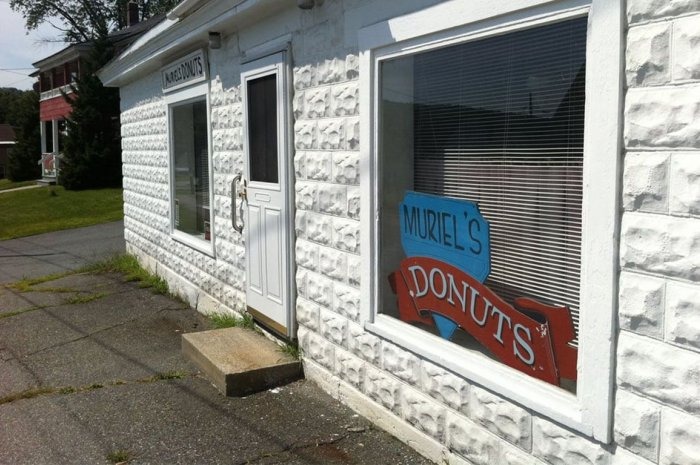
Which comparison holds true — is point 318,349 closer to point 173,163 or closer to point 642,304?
point 642,304

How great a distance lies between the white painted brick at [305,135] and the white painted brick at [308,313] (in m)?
1.16

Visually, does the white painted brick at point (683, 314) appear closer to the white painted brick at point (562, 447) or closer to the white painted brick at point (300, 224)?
the white painted brick at point (562, 447)

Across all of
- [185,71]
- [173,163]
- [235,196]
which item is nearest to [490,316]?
[235,196]

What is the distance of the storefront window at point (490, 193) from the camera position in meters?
3.07

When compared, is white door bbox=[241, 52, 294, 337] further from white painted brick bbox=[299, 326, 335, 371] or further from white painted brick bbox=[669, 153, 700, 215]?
white painted brick bbox=[669, 153, 700, 215]

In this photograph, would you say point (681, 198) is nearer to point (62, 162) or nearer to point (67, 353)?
point (67, 353)

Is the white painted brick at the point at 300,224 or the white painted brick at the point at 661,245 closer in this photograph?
the white painted brick at the point at 661,245

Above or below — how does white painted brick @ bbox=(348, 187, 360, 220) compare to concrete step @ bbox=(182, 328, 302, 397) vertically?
above

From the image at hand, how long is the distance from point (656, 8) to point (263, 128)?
3.96 meters

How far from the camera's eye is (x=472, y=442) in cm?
350

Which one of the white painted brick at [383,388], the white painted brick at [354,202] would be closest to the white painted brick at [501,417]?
the white painted brick at [383,388]

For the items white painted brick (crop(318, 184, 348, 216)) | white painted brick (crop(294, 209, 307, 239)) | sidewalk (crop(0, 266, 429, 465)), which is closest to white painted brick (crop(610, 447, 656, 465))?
sidewalk (crop(0, 266, 429, 465))

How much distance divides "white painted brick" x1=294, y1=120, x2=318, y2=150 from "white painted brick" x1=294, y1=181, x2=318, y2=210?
27 cm

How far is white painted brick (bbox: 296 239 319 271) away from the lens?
16.6 feet
